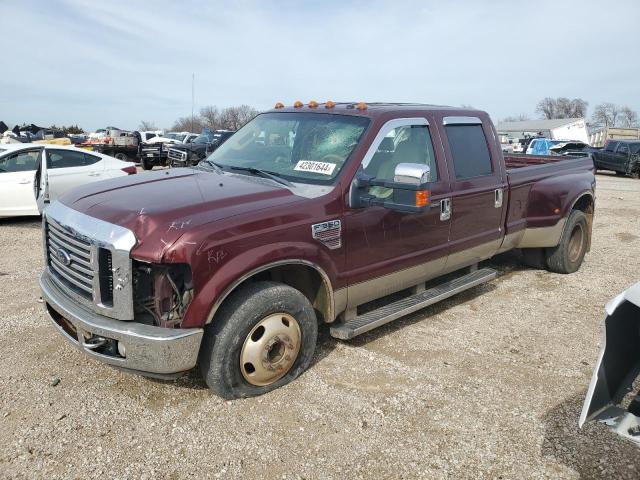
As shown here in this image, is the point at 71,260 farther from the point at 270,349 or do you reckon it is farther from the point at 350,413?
the point at 350,413

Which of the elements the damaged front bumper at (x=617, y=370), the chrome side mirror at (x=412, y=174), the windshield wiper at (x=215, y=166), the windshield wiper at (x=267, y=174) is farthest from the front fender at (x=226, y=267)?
the damaged front bumper at (x=617, y=370)

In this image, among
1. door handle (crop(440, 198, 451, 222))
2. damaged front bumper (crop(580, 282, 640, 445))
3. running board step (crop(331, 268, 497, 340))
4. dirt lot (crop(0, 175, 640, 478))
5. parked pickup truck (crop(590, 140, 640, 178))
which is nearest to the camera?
damaged front bumper (crop(580, 282, 640, 445))

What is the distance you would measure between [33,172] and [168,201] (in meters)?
7.28

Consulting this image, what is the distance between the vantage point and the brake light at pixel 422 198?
3357 millimetres

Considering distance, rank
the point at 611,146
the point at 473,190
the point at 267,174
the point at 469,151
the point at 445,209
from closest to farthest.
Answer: the point at 267,174 < the point at 445,209 < the point at 473,190 < the point at 469,151 < the point at 611,146

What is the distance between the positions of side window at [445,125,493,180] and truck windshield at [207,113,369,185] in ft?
3.37

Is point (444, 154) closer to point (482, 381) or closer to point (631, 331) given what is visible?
point (482, 381)

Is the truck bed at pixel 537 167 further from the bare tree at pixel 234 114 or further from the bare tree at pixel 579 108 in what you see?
the bare tree at pixel 579 108

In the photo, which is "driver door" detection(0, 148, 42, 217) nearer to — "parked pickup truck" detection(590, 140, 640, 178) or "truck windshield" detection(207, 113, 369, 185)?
"truck windshield" detection(207, 113, 369, 185)

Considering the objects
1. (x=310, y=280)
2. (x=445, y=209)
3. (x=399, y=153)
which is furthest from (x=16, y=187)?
(x=445, y=209)

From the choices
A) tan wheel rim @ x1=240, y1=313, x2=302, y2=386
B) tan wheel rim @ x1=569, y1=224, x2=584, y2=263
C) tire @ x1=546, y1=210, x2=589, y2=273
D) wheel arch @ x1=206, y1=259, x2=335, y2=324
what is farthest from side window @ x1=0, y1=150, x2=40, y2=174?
tan wheel rim @ x1=569, y1=224, x2=584, y2=263

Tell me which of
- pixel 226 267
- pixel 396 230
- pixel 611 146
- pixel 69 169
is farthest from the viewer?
pixel 611 146

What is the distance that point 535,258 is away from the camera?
6340mm

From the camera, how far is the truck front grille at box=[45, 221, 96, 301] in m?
3.08
